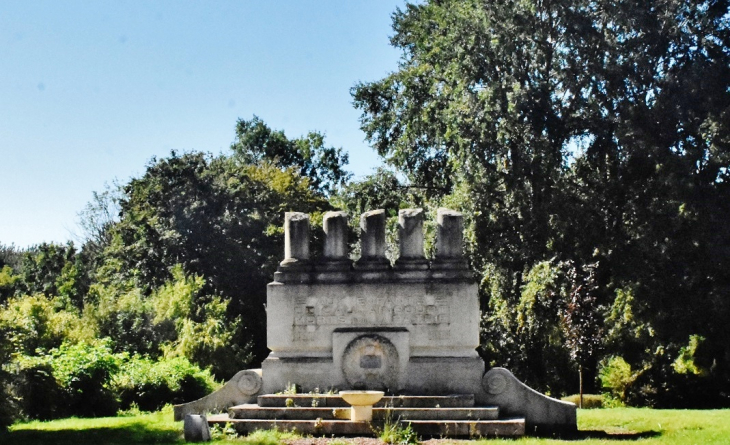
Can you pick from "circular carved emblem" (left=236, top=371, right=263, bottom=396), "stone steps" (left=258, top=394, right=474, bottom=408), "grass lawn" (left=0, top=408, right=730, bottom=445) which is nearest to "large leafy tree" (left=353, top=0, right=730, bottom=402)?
"grass lawn" (left=0, top=408, right=730, bottom=445)

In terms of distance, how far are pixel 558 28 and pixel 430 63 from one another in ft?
18.3

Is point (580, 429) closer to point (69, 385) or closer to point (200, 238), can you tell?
point (69, 385)

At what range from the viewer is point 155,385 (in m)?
20.4

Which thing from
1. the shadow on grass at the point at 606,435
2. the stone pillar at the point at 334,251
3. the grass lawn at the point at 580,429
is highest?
the stone pillar at the point at 334,251

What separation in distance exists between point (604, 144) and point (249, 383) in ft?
48.3

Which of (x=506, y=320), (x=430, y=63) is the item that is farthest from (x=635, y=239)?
(x=430, y=63)

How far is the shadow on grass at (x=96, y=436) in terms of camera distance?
1379 cm

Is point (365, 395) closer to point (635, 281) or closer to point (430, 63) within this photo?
point (635, 281)

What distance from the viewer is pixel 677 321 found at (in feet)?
81.4

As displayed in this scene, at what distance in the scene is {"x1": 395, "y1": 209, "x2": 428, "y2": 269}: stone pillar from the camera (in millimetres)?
16266

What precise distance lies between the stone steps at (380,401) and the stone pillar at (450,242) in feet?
7.81

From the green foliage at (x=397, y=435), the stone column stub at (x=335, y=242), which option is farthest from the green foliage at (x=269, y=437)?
the stone column stub at (x=335, y=242)

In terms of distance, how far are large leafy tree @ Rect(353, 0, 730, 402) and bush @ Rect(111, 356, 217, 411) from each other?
9.99m

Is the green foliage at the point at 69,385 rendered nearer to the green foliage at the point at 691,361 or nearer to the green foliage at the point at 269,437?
the green foliage at the point at 269,437
